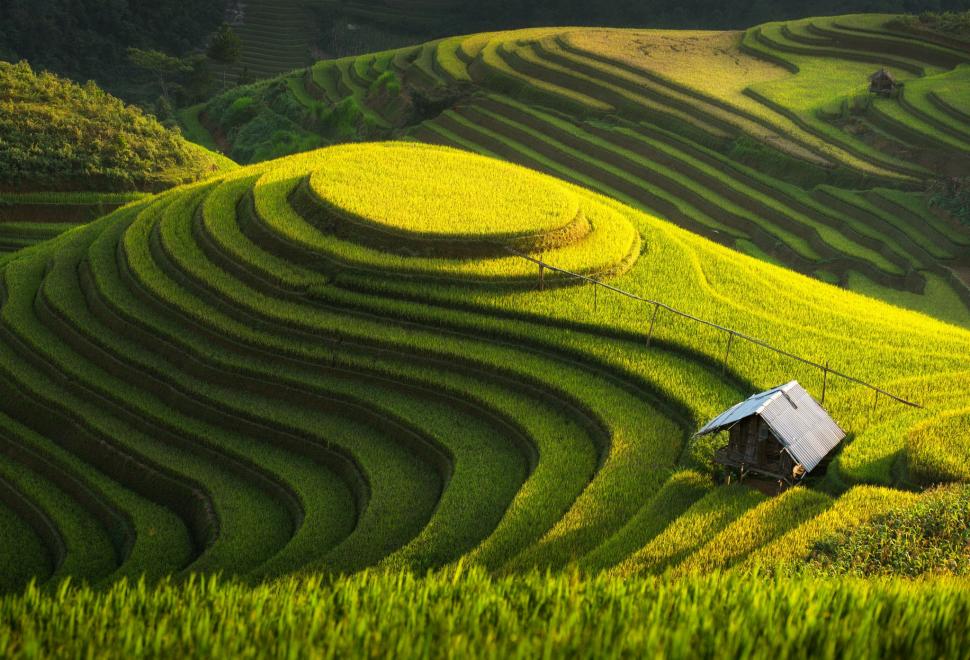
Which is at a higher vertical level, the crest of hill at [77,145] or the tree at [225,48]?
the tree at [225,48]

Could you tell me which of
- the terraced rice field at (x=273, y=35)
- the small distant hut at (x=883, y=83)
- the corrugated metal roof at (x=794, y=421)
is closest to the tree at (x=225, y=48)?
the terraced rice field at (x=273, y=35)

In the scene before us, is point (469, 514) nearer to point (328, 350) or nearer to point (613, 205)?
point (328, 350)

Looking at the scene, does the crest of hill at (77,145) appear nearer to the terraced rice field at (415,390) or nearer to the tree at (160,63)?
the terraced rice field at (415,390)

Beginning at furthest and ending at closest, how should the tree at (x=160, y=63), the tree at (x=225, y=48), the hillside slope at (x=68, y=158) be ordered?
the tree at (x=225, y=48), the tree at (x=160, y=63), the hillside slope at (x=68, y=158)

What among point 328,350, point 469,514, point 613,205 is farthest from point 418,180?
point 469,514

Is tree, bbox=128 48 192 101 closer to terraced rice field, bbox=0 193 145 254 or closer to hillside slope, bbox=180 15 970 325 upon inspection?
hillside slope, bbox=180 15 970 325

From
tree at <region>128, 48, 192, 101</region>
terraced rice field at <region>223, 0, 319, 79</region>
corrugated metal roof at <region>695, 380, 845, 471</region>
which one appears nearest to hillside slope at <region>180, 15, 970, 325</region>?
tree at <region>128, 48, 192, 101</region>

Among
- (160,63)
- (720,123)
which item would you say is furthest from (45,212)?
(160,63)
